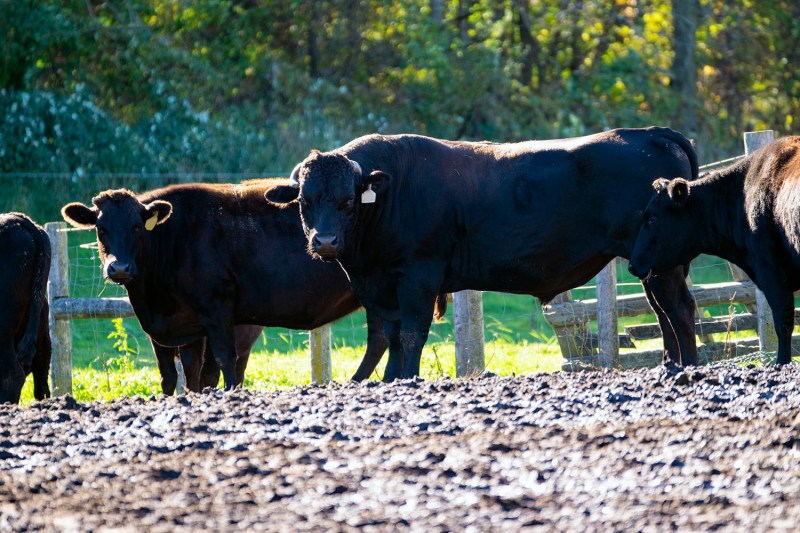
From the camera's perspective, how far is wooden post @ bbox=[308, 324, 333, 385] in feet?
35.4

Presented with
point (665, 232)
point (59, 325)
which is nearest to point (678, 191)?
point (665, 232)

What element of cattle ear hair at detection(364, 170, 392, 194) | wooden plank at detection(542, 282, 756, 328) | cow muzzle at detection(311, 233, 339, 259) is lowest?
wooden plank at detection(542, 282, 756, 328)

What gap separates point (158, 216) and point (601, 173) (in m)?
3.63

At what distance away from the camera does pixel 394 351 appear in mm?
9266

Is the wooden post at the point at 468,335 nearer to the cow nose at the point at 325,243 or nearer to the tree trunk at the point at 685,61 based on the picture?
the cow nose at the point at 325,243

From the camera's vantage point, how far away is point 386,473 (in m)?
4.98

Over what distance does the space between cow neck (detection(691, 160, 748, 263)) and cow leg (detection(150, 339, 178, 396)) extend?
463 cm

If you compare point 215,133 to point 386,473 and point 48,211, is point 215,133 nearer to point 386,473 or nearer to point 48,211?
point 48,211

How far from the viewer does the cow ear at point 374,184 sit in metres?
8.63

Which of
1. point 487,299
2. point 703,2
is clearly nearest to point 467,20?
point 703,2

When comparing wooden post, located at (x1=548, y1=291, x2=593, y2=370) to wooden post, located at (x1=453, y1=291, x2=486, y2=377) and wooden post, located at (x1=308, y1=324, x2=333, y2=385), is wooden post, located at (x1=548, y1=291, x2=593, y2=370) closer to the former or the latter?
wooden post, located at (x1=453, y1=291, x2=486, y2=377)

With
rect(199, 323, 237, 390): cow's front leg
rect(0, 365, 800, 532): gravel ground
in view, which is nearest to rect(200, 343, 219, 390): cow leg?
rect(199, 323, 237, 390): cow's front leg

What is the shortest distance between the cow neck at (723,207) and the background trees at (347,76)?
1166 centimetres

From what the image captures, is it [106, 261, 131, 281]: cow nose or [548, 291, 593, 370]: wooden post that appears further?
[548, 291, 593, 370]: wooden post
